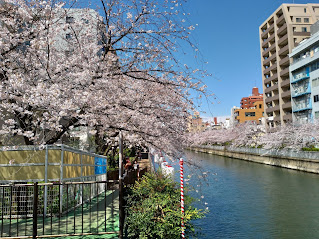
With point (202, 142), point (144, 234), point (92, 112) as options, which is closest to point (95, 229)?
point (144, 234)

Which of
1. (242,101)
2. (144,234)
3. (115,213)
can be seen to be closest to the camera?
(144,234)

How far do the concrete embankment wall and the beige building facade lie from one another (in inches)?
389

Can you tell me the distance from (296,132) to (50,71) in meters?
32.4

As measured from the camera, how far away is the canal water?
436 inches

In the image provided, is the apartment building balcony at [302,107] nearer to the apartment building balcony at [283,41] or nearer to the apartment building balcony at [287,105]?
the apartment building balcony at [287,105]

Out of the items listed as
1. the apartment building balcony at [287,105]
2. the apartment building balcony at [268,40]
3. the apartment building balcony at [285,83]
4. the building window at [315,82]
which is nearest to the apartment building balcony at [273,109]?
the apartment building balcony at [287,105]

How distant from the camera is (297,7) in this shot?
49969 millimetres

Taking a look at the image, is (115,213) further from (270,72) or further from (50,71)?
(270,72)

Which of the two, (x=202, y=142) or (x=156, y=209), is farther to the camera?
(x=202, y=142)

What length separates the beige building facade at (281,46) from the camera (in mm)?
48969

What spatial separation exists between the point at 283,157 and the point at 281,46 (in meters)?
27.9

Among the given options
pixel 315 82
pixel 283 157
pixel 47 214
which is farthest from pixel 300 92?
pixel 47 214

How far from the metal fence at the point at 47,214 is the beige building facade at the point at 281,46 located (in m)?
46.7

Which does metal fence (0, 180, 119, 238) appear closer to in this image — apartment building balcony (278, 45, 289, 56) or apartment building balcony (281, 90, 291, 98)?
apartment building balcony (281, 90, 291, 98)
